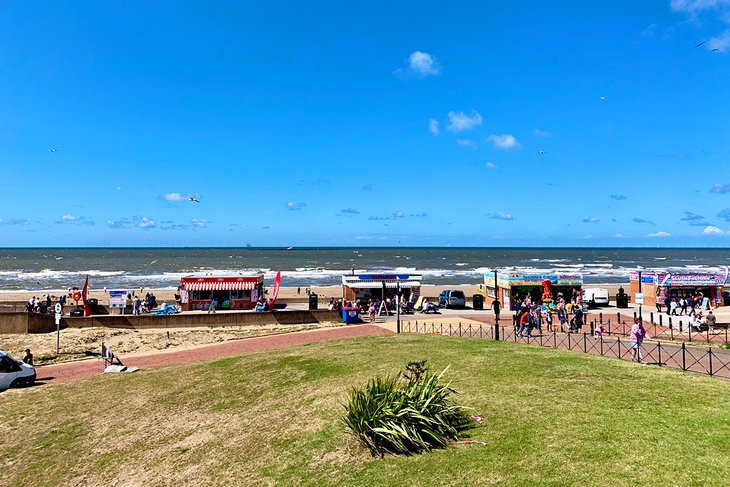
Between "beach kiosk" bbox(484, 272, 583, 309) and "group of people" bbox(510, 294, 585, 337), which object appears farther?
"beach kiosk" bbox(484, 272, 583, 309)

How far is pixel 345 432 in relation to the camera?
987 centimetres

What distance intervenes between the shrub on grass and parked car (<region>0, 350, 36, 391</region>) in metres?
13.9

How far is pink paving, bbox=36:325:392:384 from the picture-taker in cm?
2008

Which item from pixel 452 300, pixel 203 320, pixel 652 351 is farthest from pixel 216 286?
pixel 652 351

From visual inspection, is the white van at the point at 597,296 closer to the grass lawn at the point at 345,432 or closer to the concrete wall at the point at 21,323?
the grass lawn at the point at 345,432

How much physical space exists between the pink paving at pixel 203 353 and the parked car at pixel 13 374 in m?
0.88

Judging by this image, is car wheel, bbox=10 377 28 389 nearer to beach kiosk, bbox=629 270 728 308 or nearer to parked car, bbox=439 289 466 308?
parked car, bbox=439 289 466 308

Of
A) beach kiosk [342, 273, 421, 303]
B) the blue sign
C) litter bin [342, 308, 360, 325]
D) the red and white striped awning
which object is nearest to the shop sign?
beach kiosk [342, 273, 421, 303]

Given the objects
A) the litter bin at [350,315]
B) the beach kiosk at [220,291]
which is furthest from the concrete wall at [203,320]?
the beach kiosk at [220,291]

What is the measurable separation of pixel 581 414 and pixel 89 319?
2938 cm

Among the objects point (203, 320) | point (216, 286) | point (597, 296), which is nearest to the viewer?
point (203, 320)

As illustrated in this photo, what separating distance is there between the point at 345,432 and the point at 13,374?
547 inches

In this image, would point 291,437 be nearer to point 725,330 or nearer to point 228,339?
point 228,339

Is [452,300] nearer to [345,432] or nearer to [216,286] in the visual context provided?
[216,286]
